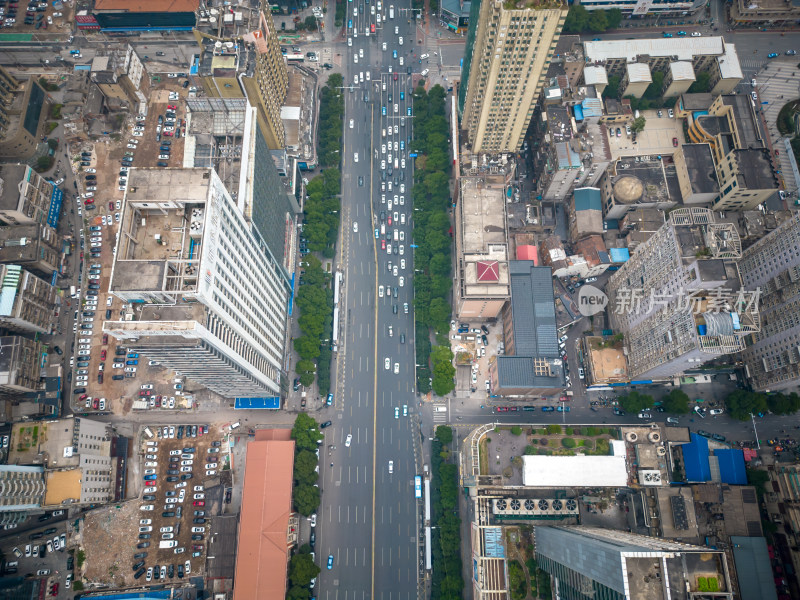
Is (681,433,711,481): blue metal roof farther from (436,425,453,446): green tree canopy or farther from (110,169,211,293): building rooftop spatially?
(110,169,211,293): building rooftop

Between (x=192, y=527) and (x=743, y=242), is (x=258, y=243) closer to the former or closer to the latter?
(x=192, y=527)

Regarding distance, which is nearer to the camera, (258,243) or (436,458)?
(258,243)

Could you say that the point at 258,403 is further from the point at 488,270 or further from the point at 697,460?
the point at 697,460

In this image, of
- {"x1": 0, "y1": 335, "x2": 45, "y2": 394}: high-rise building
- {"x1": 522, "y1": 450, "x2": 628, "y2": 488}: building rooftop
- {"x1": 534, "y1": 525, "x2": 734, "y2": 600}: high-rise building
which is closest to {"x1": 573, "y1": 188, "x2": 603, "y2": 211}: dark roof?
{"x1": 522, "y1": 450, "x2": 628, "y2": 488}: building rooftop

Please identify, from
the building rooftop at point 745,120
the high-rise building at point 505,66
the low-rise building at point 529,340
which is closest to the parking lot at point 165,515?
the low-rise building at point 529,340

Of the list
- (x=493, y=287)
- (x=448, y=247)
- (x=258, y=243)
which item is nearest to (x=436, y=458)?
(x=493, y=287)

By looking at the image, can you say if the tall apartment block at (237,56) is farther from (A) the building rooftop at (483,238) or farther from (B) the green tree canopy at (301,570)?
(B) the green tree canopy at (301,570)
